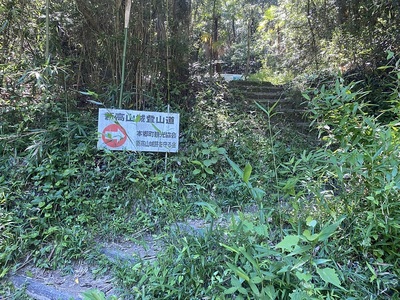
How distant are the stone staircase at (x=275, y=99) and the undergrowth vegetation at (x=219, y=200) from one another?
0.65 meters

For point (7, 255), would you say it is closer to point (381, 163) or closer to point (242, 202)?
point (242, 202)

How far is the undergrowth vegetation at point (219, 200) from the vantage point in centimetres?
142

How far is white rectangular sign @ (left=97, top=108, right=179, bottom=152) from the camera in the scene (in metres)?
2.52

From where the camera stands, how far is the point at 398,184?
1401 mm

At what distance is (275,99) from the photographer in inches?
192

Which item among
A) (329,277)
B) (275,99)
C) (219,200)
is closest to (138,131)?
(219,200)

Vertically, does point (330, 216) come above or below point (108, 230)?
above

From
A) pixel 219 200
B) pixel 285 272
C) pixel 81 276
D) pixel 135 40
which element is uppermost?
pixel 135 40

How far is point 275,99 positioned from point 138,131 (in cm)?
304

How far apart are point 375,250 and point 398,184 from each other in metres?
0.39

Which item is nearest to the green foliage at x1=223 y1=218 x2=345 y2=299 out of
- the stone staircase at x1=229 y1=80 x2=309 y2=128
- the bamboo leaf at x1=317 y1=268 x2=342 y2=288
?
the bamboo leaf at x1=317 y1=268 x2=342 y2=288

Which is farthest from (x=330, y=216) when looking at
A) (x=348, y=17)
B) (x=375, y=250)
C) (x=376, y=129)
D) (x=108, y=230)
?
(x=348, y=17)

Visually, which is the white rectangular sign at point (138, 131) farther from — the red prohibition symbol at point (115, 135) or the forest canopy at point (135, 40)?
the forest canopy at point (135, 40)

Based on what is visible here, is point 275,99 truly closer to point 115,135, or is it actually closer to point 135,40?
point 135,40
